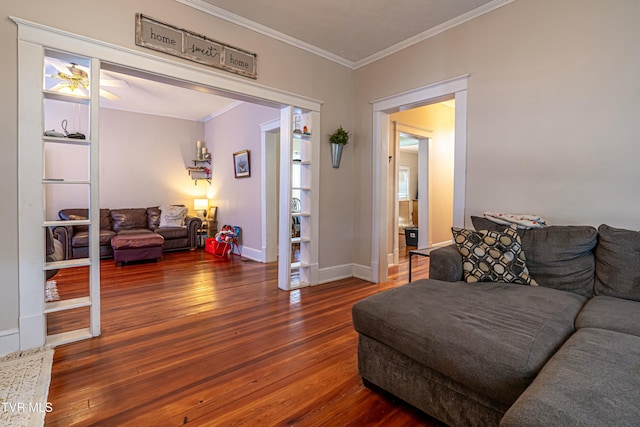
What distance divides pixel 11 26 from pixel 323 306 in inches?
121

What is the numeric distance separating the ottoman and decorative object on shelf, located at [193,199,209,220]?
162 cm

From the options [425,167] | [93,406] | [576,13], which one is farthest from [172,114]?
[576,13]

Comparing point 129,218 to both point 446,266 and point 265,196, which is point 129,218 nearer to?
point 265,196

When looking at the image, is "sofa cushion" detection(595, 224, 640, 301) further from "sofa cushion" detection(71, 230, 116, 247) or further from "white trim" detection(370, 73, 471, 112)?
"sofa cushion" detection(71, 230, 116, 247)

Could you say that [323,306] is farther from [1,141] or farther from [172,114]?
[172,114]

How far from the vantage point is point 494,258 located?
2.11 meters

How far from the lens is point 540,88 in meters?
2.48

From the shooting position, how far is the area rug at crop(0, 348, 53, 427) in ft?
4.70

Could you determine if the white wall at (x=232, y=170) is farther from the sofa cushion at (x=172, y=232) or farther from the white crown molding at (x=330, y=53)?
the white crown molding at (x=330, y=53)

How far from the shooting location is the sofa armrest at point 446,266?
84.6 inches

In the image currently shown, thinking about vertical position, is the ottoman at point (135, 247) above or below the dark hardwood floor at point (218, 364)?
above

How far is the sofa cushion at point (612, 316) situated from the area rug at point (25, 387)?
101 inches

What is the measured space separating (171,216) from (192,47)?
4.02m

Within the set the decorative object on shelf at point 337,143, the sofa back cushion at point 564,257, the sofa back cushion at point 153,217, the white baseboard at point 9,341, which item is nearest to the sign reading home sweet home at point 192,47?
the decorative object on shelf at point 337,143
